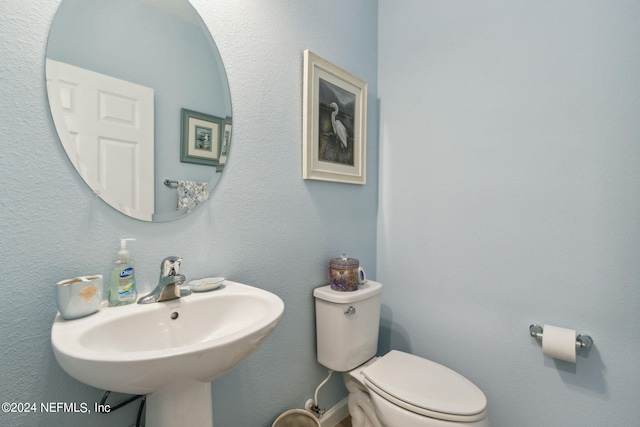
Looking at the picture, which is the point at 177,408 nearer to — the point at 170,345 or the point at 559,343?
the point at 170,345

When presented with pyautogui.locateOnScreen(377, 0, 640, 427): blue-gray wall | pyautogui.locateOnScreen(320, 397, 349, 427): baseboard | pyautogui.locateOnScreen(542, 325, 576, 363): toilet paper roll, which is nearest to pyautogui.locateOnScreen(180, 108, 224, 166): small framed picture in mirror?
pyautogui.locateOnScreen(377, 0, 640, 427): blue-gray wall

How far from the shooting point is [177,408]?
704 millimetres

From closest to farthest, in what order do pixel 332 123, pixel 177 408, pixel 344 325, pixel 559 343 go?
pixel 177 408, pixel 559 343, pixel 344 325, pixel 332 123

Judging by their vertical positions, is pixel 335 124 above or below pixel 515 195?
above

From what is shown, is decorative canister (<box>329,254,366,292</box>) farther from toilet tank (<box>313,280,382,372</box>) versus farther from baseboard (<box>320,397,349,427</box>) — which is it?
baseboard (<box>320,397,349,427</box>)

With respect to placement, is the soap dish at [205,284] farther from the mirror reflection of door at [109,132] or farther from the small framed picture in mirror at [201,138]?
the small framed picture in mirror at [201,138]

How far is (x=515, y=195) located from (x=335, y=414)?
135 centimetres

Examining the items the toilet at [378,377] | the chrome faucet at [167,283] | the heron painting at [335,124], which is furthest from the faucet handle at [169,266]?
the heron painting at [335,124]

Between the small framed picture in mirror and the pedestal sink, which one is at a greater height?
the small framed picture in mirror

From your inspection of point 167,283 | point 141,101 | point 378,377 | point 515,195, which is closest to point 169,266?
point 167,283

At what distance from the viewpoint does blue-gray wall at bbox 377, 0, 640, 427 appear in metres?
1.04

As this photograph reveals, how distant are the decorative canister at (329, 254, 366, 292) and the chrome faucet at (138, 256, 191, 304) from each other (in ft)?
2.16

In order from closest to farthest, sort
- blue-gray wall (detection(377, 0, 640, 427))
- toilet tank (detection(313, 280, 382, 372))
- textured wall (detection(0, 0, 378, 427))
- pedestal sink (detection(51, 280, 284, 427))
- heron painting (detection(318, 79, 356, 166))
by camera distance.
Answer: pedestal sink (detection(51, 280, 284, 427))
textured wall (detection(0, 0, 378, 427))
blue-gray wall (detection(377, 0, 640, 427))
toilet tank (detection(313, 280, 382, 372))
heron painting (detection(318, 79, 356, 166))

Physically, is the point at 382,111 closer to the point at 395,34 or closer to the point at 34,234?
the point at 395,34
